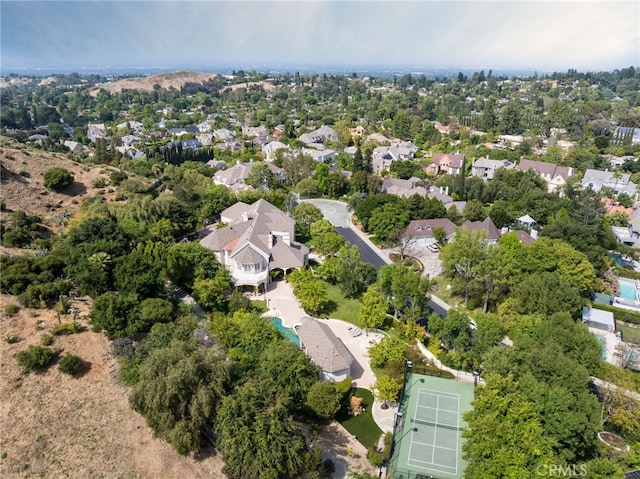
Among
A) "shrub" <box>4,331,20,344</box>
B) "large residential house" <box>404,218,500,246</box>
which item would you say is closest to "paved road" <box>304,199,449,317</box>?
"large residential house" <box>404,218,500,246</box>

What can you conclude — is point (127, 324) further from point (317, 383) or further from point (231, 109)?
point (231, 109)

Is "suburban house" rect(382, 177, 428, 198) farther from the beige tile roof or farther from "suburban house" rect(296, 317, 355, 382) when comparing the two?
"suburban house" rect(296, 317, 355, 382)

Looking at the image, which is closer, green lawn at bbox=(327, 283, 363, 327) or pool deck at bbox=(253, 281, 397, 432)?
pool deck at bbox=(253, 281, 397, 432)

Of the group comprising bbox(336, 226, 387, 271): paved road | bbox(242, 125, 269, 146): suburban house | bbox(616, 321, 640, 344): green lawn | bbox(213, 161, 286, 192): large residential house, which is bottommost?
bbox(616, 321, 640, 344): green lawn

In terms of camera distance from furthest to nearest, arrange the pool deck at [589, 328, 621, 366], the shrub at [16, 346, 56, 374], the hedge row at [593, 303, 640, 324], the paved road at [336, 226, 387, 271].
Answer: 1. the paved road at [336, 226, 387, 271]
2. the hedge row at [593, 303, 640, 324]
3. the pool deck at [589, 328, 621, 366]
4. the shrub at [16, 346, 56, 374]

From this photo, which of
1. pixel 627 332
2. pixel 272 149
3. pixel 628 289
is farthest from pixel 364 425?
pixel 272 149

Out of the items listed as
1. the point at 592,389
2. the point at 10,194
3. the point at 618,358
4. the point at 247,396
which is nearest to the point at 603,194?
the point at 618,358

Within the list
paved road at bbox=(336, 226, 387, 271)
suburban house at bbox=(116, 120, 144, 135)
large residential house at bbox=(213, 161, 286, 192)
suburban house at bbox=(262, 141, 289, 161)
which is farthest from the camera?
suburban house at bbox=(116, 120, 144, 135)
